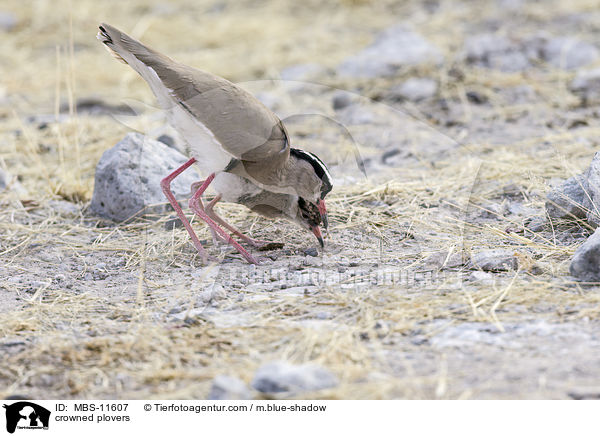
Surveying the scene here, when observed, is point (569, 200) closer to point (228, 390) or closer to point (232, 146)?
point (232, 146)

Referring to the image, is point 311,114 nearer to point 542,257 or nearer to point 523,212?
point 523,212

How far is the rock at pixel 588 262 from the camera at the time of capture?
3.24m

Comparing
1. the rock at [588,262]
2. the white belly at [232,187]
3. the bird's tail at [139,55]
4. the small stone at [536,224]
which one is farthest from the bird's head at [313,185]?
the rock at [588,262]

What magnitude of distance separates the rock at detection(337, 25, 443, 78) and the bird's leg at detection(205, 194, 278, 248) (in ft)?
13.2

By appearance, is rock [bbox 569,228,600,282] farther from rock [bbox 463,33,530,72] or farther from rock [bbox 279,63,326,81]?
rock [bbox 279,63,326,81]

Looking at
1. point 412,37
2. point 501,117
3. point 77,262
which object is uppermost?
point 412,37

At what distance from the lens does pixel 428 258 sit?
3834 millimetres

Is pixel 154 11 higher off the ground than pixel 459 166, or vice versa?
pixel 154 11

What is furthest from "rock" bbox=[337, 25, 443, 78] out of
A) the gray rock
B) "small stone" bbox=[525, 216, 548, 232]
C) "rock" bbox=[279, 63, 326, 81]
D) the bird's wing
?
the bird's wing

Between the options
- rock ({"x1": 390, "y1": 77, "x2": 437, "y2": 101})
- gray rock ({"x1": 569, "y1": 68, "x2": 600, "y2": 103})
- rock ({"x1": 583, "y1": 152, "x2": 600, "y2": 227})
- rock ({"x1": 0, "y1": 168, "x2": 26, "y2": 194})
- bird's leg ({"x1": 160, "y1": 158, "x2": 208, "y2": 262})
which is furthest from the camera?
rock ({"x1": 390, "y1": 77, "x2": 437, "y2": 101})

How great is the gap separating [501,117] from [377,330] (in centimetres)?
423

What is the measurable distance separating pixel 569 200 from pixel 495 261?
747mm

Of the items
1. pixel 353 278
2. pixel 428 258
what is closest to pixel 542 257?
pixel 428 258
